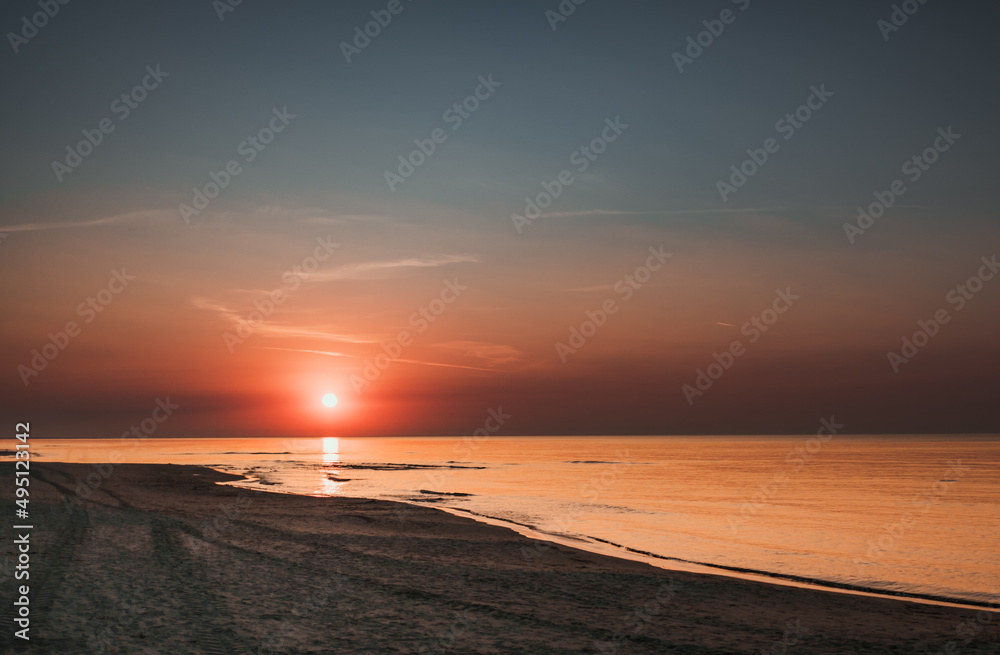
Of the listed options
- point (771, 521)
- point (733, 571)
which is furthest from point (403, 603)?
point (771, 521)

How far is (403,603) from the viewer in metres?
15.7

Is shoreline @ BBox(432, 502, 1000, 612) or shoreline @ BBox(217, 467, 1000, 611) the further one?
shoreline @ BBox(217, 467, 1000, 611)

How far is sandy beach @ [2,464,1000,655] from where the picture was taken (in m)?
12.5

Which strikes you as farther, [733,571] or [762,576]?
[733,571]

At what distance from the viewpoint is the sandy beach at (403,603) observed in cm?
1250

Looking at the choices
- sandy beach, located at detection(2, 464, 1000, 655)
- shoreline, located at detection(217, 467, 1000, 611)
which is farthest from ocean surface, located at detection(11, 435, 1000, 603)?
sandy beach, located at detection(2, 464, 1000, 655)

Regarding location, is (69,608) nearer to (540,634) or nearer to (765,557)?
(540,634)

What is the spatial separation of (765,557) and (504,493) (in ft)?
107

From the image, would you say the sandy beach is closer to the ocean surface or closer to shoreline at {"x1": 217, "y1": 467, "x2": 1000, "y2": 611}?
shoreline at {"x1": 217, "y1": 467, "x2": 1000, "y2": 611}

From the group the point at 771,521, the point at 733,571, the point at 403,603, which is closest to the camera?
the point at 403,603

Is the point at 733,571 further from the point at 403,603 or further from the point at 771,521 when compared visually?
the point at 771,521

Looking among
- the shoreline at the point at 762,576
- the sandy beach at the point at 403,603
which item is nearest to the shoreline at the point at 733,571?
the shoreline at the point at 762,576

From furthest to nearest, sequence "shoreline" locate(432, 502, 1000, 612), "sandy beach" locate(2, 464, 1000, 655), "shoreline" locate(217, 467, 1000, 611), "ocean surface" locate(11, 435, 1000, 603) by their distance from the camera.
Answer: "ocean surface" locate(11, 435, 1000, 603) → "shoreline" locate(217, 467, 1000, 611) → "shoreline" locate(432, 502, 1000, 612) → "sandy beach" locate(2, 464, 1000, 655)

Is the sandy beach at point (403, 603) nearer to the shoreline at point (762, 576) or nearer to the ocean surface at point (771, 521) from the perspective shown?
the shoreline at point (762, 576)
